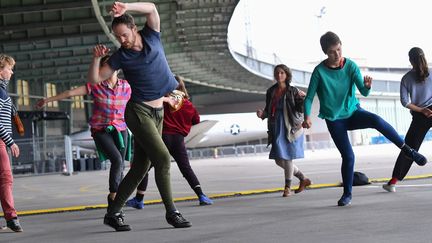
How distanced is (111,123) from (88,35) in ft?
88.3

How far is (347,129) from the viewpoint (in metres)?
6.93

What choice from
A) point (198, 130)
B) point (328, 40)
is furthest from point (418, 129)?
Answer: point (198, 130)

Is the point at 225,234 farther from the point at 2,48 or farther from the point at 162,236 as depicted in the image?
the point at 2,48

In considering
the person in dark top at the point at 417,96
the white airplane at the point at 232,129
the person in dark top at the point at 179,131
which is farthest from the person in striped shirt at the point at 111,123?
the white airplane at the point at 232,129

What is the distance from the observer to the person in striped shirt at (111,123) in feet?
23.2

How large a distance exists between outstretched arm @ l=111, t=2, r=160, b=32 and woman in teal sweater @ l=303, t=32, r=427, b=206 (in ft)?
6.88

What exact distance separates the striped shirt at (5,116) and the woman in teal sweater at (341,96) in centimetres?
311

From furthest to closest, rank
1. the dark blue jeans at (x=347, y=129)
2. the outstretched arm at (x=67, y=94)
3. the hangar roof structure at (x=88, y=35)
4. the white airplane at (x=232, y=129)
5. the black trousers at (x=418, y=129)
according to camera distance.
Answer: the white airplane at (x=232, y=129) < the hangar roof structure at (x=88, y=35) < the black trousers at (x=418, y=129) < the dark blue jeans at (x=347, y=129) < the outstretched arm at (x=67, y=94)

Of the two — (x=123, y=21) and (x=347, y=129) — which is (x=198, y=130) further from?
(x=123, y=21)

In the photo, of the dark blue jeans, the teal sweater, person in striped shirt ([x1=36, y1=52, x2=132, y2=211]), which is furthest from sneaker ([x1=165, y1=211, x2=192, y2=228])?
the teal sweater

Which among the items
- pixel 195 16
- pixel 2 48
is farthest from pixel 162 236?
pixel 2 48

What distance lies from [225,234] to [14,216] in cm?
240

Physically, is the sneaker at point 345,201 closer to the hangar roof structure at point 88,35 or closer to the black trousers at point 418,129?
the black trousers at point 418,129

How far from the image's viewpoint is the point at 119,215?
5.91 metres
